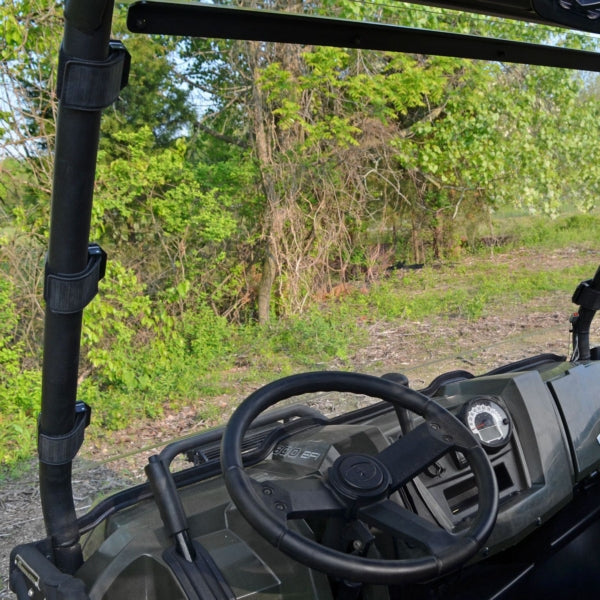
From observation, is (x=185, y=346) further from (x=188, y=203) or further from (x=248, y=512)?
(x=248, y=512)

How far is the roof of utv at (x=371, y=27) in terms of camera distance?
143cm

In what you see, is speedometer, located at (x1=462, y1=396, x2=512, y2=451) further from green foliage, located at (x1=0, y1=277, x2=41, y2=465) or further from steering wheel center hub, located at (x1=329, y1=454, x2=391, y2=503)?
green foliage, located at (x1=0, y1=277, x2=41, y2=465)

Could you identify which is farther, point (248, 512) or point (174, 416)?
point (174, 416)

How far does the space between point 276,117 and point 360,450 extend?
526 centimetres

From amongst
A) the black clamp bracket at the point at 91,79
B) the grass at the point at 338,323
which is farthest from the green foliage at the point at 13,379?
the black clamp bracket at the point at 91,79

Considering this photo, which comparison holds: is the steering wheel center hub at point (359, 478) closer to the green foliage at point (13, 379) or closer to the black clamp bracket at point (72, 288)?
the black clamp bracket at point (72, 288)

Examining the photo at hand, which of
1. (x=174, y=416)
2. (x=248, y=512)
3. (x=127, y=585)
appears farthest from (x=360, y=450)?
(x=174, y=416)

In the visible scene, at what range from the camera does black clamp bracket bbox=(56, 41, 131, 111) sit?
1.38 m

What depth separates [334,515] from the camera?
1.63m

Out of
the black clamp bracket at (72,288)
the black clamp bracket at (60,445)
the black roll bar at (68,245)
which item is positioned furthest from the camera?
the black clamp bracket at (60,445)

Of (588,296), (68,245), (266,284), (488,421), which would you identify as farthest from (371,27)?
(266,284)

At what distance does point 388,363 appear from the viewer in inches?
207

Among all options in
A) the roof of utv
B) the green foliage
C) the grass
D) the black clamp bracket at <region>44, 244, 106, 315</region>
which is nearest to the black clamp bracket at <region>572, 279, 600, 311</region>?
the roof of utv

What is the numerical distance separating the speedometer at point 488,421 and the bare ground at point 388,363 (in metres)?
0.91
